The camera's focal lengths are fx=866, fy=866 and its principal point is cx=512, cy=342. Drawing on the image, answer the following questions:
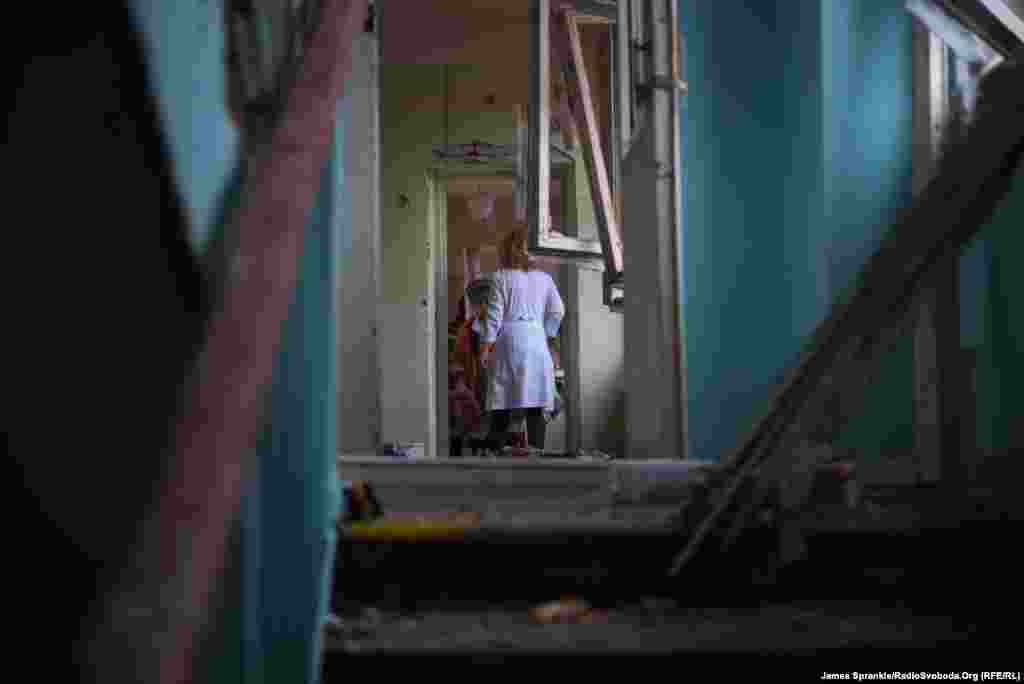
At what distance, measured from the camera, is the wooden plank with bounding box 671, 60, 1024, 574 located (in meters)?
1.64

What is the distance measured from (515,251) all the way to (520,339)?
0.50m

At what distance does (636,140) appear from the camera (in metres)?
2.86

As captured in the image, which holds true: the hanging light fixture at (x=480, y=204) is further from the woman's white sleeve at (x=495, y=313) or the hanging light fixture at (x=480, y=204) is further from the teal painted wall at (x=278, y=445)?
the teal painted wall at (x=278, y=445)

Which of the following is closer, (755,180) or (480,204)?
(755,180)

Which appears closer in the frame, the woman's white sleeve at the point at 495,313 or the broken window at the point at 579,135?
the broken window at the point at 579,135

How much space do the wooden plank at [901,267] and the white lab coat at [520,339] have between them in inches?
122

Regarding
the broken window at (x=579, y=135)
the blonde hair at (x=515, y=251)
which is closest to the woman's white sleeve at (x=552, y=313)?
the blonde hair at (x=515, y=251)

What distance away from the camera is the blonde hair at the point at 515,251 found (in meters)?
4.90

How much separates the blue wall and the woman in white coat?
218 cm

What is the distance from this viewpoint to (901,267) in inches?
67.1

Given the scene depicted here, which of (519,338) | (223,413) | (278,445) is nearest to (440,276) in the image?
(519,338)

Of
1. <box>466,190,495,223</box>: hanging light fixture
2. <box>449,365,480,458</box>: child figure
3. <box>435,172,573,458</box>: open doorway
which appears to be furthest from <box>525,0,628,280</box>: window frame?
<box>466,190,495,223</box>: hanging light fixture

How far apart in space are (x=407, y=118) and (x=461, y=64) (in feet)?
1.81

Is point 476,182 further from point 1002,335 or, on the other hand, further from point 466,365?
point 1002,335
